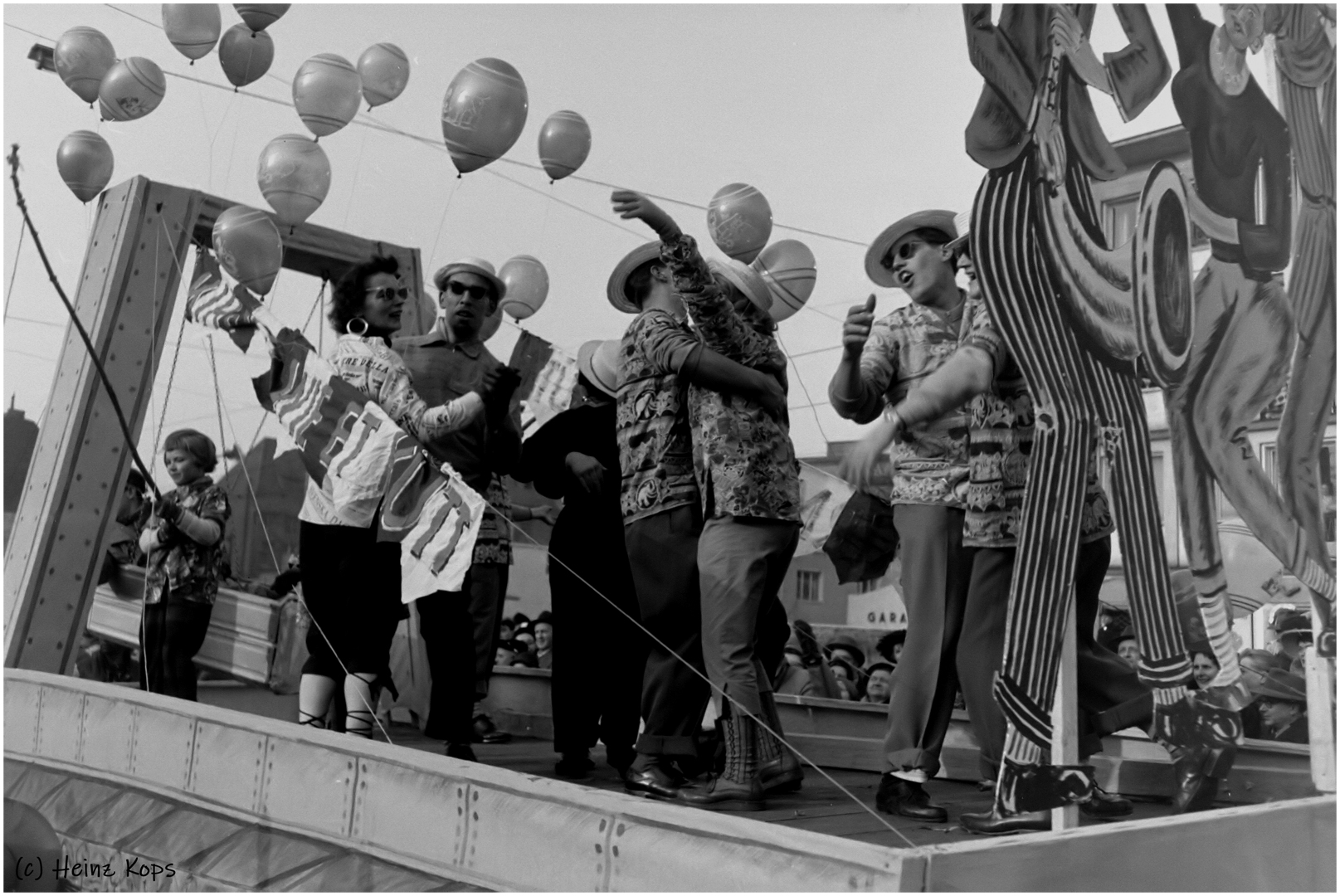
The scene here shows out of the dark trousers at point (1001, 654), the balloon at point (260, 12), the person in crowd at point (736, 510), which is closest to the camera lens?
the person in crowd at point (736, 510)

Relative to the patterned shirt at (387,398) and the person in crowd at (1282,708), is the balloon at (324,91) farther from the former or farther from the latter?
the person in crowd at (1282,708)

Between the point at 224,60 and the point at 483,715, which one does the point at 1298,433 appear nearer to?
the point at 483,715

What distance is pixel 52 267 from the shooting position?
5371mm

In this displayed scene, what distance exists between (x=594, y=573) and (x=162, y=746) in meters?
1.36

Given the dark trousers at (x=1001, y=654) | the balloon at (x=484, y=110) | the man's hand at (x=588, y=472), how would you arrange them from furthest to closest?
the balloon at (x=484, y=110), the man's hand at (x=588, y=472), the dark trousers at (x=1001, y=654)

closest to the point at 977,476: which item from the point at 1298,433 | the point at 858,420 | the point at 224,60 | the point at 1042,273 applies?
the point at 858,420

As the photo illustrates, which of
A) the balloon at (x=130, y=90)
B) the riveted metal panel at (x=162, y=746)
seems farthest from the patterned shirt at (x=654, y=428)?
the balloon at (x=130, y=90)

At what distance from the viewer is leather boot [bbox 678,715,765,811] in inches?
120

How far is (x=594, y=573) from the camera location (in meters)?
3.92

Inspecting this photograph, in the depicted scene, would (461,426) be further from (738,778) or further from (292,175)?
(738,778)

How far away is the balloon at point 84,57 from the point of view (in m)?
5.25

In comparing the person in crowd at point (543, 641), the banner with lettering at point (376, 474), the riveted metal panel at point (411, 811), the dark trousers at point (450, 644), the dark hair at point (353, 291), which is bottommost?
the riveted metal panel at point (411, 811)

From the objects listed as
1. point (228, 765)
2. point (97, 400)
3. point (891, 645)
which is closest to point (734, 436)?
point (228, 765)

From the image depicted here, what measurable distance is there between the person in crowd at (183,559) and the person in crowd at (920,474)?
2516 millimetres
